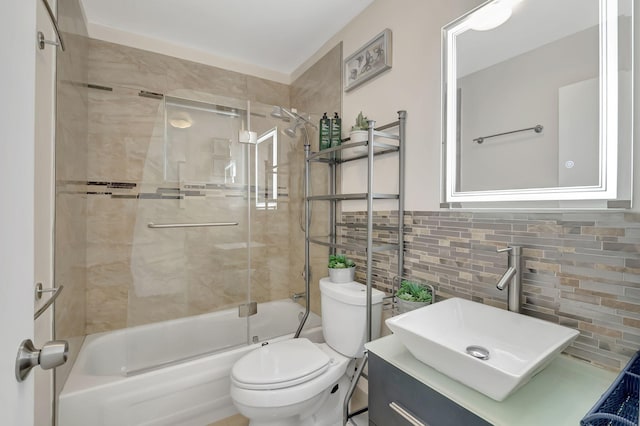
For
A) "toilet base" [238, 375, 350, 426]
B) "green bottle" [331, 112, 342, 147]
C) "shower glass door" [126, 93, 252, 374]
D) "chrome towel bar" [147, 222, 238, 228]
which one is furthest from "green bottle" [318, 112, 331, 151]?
"toilet base" [238, 375, 350, 426]

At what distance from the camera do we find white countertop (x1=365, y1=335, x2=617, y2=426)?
685mm

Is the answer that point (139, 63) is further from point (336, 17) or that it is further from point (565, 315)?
point (565, 315)

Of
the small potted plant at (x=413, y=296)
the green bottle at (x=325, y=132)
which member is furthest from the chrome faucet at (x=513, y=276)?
the green bottle at (x=325, y=132)

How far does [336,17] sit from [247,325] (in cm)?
231

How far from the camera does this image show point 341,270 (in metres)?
1.71

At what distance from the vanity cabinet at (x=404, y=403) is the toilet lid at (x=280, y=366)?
1.52 feet

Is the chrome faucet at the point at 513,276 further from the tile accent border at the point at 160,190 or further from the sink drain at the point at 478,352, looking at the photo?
the tile accent border at the point at 160,190

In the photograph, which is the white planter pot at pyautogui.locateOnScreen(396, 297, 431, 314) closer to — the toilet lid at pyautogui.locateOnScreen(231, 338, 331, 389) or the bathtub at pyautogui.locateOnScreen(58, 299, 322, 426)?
the toilet lid at pyautogui.locateOnScreen(231, 338, 331, 389)

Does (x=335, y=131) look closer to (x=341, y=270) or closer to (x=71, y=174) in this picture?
(x=341, y=270)

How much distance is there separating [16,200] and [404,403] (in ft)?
3.66

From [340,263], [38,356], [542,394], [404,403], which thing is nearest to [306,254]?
[340,263]

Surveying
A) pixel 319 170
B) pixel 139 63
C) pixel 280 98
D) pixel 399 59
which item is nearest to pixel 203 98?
pixel 139 63

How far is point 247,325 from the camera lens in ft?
6.72

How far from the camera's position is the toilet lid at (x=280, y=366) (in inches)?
52.4
